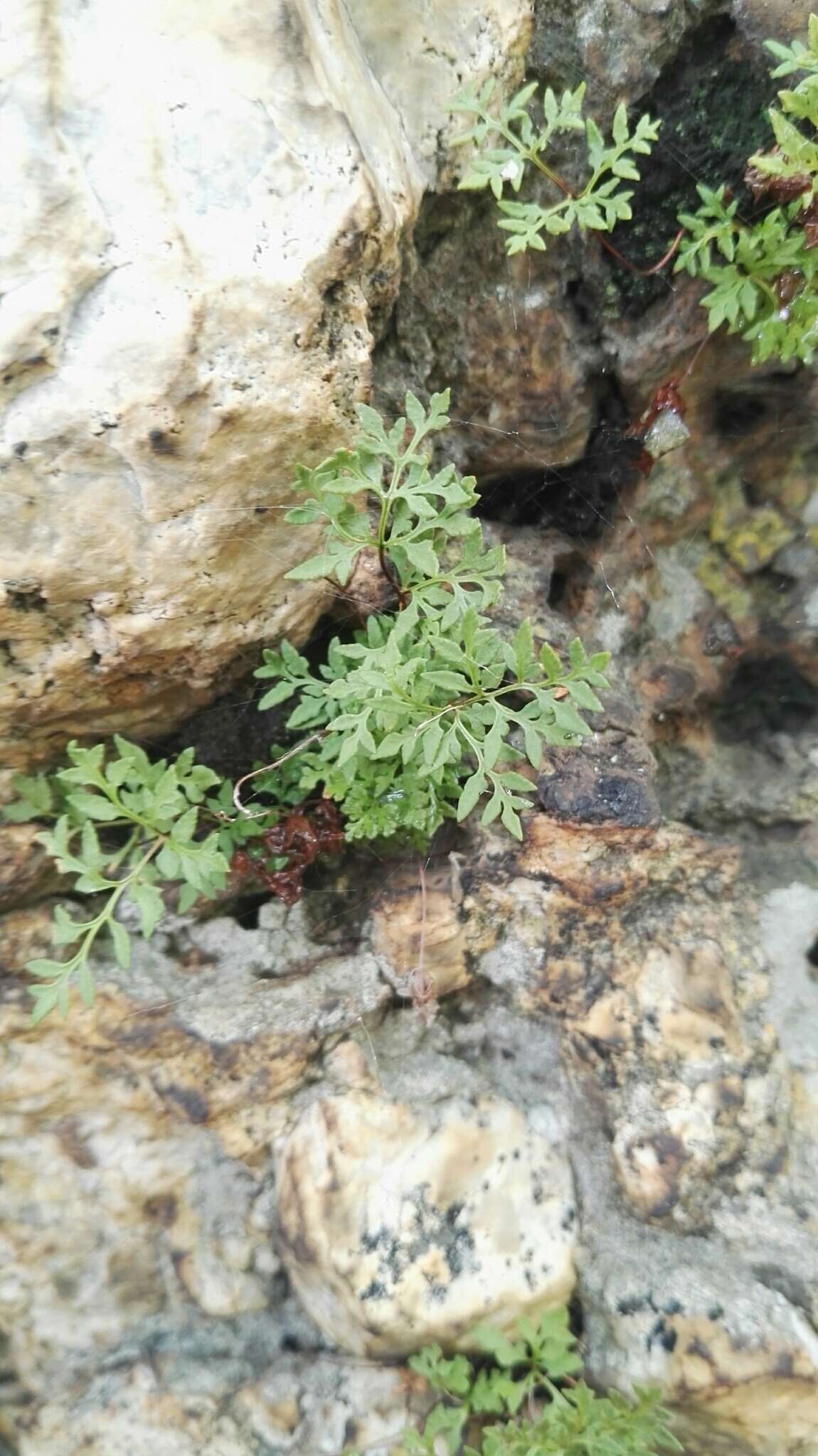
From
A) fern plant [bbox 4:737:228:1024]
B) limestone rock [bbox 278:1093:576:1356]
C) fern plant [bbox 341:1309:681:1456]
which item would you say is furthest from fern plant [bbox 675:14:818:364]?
fern plant [bbox 341:1309:681:1456]

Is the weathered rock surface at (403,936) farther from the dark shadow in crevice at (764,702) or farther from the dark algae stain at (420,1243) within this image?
the dark shadow in crevice at (764,702)

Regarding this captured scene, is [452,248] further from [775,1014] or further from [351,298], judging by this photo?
[775,1014]

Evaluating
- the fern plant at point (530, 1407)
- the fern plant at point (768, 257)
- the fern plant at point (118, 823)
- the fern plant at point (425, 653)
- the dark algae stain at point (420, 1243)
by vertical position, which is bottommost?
the fern plant at point (530, 1407)

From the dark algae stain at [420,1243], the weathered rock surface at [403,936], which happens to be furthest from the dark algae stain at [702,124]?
the dark algae stain at [420,1243]

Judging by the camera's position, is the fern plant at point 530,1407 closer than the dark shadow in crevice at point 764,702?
Yes

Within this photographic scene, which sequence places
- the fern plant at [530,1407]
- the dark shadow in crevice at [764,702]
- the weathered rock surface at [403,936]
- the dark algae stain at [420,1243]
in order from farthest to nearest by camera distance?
the dark shadow in crevice at [764,702], the dark algae stain at [420,1243], the fern plant at [530,1407], the weathered rock surface at [403,936]

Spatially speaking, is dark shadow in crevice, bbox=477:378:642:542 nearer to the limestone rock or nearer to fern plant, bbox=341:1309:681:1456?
the limestone rock
